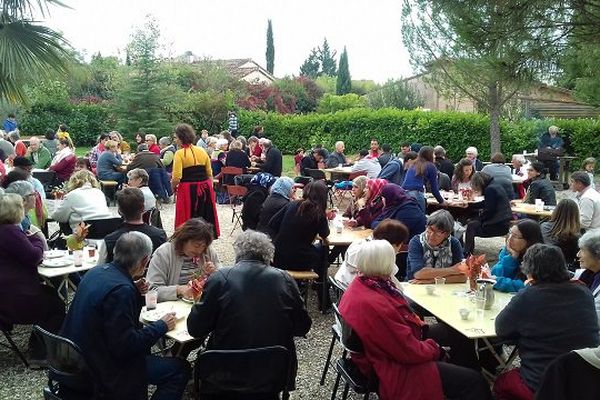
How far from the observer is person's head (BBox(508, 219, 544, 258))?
14.7 feet

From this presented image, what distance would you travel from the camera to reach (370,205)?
6.65 m

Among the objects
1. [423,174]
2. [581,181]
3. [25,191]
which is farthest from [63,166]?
[581,181]

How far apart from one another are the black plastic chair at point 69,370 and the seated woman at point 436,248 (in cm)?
262

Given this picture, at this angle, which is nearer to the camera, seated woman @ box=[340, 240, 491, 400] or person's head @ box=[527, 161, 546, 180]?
seated woman @ box=[340, 240, 491, 400]

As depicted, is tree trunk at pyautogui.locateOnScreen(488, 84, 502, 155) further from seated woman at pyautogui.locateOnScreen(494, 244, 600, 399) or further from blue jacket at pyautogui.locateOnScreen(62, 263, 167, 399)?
blue jacket at pyautogui.locateOnScreen(62, 263, 167, 399)

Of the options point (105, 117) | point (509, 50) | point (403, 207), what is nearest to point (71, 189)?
point (403, 207)

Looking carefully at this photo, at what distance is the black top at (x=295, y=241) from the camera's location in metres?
5.62

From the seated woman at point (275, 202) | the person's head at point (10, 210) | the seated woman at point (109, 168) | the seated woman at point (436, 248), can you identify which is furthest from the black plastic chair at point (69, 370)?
the seated woman at point (109, 168)

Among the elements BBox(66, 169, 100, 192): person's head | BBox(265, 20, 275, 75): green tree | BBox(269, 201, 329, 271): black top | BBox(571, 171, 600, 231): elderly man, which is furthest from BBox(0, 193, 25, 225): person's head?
BBox(265, 20, 275, 75): green tree

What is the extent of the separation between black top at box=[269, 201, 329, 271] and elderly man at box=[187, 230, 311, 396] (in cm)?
231

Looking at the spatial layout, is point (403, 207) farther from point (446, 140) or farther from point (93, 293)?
point (446, 140)

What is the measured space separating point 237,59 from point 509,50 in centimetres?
4661

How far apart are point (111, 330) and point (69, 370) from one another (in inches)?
13.5

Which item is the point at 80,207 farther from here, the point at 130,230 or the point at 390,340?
the point at 390,340
